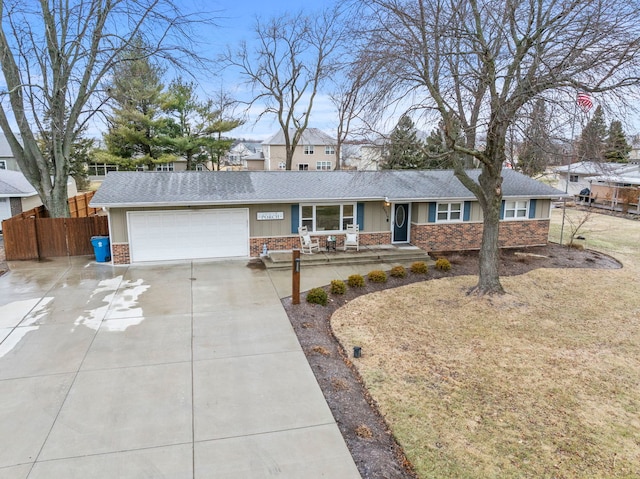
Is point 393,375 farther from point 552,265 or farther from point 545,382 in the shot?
point 552,265

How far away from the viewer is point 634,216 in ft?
85.4

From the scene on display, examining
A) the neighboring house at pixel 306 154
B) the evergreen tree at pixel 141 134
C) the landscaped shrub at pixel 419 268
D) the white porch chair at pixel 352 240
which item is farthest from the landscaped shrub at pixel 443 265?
the neighboring house at pixel 306 154

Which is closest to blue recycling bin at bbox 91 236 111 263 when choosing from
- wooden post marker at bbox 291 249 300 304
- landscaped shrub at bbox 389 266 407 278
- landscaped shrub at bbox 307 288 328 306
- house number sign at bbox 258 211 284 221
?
house number sign at bbox 258 211 284 221

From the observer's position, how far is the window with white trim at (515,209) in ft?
55.6

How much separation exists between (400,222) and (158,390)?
1189 centimetres

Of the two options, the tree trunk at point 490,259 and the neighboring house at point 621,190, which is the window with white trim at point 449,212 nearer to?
the tree trunk at point 490,259

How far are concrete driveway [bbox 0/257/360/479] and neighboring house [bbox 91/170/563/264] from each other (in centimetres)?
358

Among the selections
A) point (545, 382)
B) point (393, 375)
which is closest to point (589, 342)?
point (545, 382)

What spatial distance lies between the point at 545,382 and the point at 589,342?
2.38 meters

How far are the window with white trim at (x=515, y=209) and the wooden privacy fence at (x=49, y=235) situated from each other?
15499 mm

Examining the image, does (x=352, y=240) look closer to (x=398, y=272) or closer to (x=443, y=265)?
(x=398, y=272)

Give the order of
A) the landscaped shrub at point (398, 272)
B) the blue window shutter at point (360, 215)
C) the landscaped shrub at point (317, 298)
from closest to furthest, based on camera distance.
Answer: the landscaped shrub at point (317, 298)
the landscaped shrub at point (398, 272)
the blue window shutter at point (360, 215)

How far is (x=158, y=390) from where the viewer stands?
21.0 feet

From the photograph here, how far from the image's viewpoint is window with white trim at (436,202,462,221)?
53.4 ft
